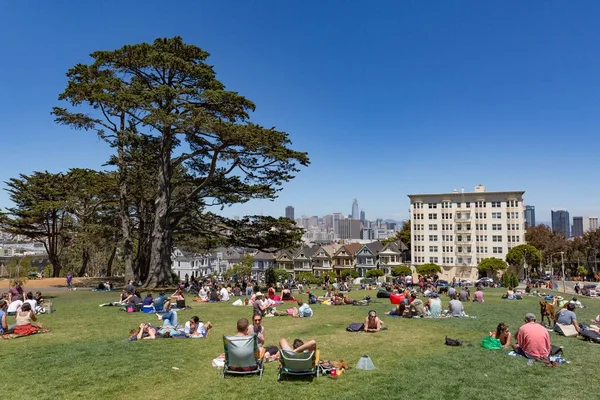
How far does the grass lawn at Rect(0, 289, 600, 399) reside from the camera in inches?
340

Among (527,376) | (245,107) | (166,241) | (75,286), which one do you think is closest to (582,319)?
(527,376)

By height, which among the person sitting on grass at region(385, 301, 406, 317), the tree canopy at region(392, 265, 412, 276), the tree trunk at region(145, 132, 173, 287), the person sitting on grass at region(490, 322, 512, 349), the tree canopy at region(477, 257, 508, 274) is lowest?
the tree canopy at region(392, 265, 412, 276)

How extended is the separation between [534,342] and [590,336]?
4.01 m

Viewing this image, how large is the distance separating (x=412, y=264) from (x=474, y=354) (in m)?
81.2

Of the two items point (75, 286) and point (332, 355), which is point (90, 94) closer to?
point (75, 286)

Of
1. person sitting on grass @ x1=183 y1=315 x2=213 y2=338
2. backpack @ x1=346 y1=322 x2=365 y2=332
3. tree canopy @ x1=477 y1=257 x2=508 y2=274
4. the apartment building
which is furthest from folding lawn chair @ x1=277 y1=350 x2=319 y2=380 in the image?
the apartment building

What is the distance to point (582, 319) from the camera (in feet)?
64.5

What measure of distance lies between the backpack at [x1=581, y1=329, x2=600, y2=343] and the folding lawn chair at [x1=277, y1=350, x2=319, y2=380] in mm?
9841

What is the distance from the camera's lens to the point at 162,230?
33.9 m

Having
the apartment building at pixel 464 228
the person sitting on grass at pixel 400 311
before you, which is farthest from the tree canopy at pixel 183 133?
the apartment building at pixel 464 228

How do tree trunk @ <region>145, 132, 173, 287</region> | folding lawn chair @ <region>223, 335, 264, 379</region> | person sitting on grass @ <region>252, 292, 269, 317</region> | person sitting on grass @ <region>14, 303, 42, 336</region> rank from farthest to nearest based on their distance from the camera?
tree trunk @ <region>145, 132, 173, 287</region>, person sitting on grass @ <region>252, 292, 269, 317</region>, person sitting on grass @ <region>14, 303, 42, 336</region>, folding lawn chair @ <region>223, 335, 264, 379</region>

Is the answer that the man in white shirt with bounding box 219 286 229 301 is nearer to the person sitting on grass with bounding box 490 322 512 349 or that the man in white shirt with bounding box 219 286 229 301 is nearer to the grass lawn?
the grass lawn

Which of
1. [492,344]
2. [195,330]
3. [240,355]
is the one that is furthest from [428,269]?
[240,355]

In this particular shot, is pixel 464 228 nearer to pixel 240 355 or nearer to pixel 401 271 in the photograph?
pixel 401 271
